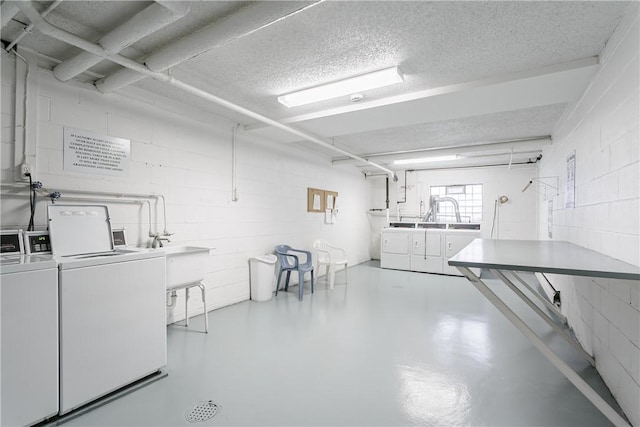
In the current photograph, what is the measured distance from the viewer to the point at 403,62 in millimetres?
2387

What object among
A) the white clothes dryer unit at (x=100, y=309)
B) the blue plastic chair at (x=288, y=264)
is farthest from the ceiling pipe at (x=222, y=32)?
the blue plastic chair at (x=288, y=264)

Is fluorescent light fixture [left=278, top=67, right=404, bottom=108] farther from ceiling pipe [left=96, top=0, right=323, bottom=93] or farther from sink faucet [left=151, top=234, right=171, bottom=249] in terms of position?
sink faucet [left=151, top=234, right=171, bottom=249]

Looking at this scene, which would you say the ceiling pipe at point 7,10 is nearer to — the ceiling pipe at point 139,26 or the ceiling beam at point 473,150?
the ceiling pipe at point 139,26

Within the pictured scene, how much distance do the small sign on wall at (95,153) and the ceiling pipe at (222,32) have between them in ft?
2.00

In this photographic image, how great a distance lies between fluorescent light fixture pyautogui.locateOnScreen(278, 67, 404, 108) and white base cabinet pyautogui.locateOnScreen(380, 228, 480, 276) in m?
4.30

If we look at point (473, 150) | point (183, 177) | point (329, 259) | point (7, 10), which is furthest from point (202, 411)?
point (473, 150)

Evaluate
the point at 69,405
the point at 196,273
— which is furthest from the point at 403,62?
the point at 69,405

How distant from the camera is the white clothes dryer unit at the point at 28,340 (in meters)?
1.56

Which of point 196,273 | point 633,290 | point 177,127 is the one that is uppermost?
point 177,127

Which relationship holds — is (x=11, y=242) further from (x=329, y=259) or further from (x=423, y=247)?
(x=423, y=247)

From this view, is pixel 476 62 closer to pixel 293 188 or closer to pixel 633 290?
pixel 633 290

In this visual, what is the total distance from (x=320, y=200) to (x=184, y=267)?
11.1 ft

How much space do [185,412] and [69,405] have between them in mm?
665

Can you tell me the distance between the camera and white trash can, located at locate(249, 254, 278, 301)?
4125 mm
